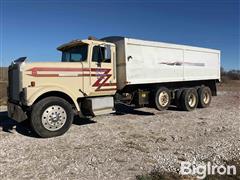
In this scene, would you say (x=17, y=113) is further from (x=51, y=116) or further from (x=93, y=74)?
(x=93, y=74)

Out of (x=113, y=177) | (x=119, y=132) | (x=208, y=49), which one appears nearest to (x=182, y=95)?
(x=208, y=49)

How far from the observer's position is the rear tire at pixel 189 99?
40.2 feet

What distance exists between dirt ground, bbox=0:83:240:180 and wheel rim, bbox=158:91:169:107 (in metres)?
1.26

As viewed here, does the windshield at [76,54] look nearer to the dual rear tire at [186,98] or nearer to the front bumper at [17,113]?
the front bumper at [17,113]

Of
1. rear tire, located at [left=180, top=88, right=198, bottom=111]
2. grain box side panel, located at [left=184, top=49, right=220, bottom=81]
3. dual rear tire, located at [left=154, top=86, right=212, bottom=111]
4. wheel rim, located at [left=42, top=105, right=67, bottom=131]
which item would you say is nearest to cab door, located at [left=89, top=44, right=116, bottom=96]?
wheel rim, located at [left=42, top=105, right=67, bottom=131]

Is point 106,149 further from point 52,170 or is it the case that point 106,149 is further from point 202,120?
point 202,120

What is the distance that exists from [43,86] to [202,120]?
5949mm

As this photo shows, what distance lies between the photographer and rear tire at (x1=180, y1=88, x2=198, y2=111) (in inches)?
483

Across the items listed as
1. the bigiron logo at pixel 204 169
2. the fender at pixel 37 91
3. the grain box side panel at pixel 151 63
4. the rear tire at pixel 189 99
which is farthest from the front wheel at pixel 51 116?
the rear tire at pixel 189 99

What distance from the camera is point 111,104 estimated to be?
934cm

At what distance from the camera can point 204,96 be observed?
1362cm

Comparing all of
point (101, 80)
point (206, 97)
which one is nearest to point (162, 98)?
point (101, 80)

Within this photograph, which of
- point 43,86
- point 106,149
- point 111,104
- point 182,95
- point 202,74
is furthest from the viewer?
point 202,74

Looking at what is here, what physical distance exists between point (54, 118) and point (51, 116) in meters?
0.11
